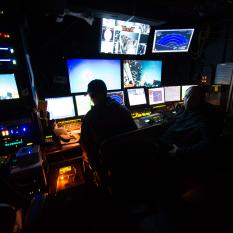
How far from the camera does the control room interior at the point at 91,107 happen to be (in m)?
1.49

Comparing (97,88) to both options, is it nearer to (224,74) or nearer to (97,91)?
(97,91)

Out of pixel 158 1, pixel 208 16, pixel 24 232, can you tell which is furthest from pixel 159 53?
pixel 24 232

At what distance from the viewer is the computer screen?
7.94ft

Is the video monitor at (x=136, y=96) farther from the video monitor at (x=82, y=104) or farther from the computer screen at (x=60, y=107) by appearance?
the computer screen at (x=60, y=107)

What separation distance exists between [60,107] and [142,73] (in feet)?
5.09

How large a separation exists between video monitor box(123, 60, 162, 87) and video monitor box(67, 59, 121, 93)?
0.18 metres

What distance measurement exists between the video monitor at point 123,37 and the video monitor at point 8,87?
56.1 inches

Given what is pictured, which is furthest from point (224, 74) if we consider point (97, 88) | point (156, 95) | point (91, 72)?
point (97, 88)

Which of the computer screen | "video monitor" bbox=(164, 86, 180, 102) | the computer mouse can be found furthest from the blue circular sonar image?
the computer mouse

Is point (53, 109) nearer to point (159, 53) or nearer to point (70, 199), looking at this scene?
point (70, 199)

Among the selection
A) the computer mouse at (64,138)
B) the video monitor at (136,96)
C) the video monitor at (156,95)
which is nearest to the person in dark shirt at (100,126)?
the computer mouse at (64,138)

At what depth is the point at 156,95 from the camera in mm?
3172

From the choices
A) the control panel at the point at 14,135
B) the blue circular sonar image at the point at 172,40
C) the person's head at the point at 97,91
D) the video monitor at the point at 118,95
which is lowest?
the control panel at the point at 14,135

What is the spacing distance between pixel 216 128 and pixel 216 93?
1850mm
